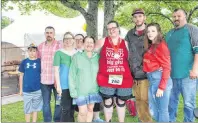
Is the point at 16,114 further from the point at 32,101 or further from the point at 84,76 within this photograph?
the point at 84,76

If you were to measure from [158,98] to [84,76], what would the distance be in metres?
1.12

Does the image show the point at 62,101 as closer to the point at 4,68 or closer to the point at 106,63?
the point at 106,63

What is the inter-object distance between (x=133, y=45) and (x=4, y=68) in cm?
1290

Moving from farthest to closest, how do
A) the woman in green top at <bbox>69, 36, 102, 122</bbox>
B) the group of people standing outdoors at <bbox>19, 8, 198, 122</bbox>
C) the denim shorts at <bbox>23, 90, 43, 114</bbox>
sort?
the denim shorts at <bbox>23, 90, 43, 114</bbox>
the woman in green top at <bbox>69, 36, 102, 122</bbox>
the group of people standing outdoors at <bbox>19, 8, 198, 122</bbox>

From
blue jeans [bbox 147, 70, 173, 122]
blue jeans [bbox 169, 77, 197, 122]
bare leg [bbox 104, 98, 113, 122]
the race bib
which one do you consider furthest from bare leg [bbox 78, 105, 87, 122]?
blue jeans [bbox 169, 77, 197, 122]

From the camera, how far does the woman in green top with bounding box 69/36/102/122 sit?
4.68m

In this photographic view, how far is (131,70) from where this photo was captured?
4781mm

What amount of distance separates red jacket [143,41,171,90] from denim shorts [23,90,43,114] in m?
2.04

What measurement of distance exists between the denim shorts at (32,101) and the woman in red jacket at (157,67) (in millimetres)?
1971

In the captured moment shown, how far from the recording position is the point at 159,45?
451 centimetres

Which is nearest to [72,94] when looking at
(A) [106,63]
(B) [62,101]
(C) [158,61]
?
(B) [62,101]

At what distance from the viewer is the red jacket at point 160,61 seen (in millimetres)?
4441

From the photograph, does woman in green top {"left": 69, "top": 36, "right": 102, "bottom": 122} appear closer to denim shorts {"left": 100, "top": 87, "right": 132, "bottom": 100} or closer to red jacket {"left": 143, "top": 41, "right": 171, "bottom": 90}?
denim shorts {"left": 100, "top": 87, "right": 132, "bottom": 100}

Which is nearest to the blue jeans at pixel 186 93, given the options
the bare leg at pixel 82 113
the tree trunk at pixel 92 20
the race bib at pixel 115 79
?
the race bib at pixel 115 79
